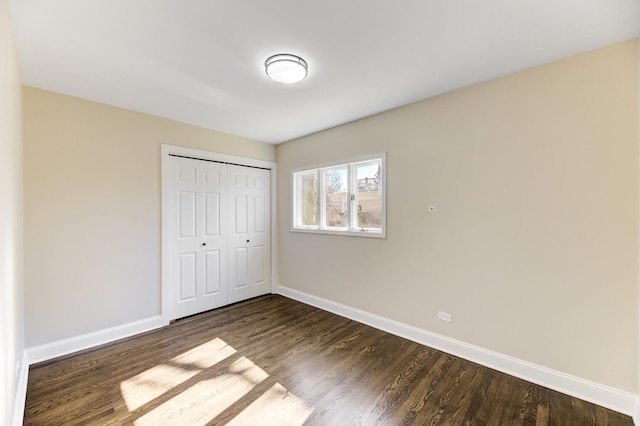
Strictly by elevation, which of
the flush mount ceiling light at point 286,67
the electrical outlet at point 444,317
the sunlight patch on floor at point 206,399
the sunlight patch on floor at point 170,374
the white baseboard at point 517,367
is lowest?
the sunlight patch on floor at point 206,399

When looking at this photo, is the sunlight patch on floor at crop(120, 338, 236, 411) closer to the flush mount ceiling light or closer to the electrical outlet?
the electrical outlet

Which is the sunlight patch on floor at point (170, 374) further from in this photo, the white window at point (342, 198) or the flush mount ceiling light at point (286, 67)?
the flush mount ceiling light at point (286, 67)

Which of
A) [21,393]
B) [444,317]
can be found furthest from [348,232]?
[21,393]

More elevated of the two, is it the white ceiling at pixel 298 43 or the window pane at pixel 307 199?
the white ceiling at pixel 298 43

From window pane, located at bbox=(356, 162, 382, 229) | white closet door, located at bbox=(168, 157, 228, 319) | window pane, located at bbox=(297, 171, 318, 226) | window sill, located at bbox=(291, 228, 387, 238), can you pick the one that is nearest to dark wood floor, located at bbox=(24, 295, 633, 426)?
white closet door, located at bbox=(168, 157, 228, 319)

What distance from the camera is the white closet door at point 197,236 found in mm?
3365

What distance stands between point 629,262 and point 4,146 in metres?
3.84

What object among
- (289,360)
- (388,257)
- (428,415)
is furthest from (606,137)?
(289,360)

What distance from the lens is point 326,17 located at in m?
1.61

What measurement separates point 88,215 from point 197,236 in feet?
3.80

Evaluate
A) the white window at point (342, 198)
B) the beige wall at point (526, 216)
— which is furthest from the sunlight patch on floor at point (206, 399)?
the white window at point (342, 198)

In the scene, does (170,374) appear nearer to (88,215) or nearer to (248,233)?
(88,215)

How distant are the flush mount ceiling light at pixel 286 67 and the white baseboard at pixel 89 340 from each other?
119 inches

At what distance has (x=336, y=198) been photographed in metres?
3.74
